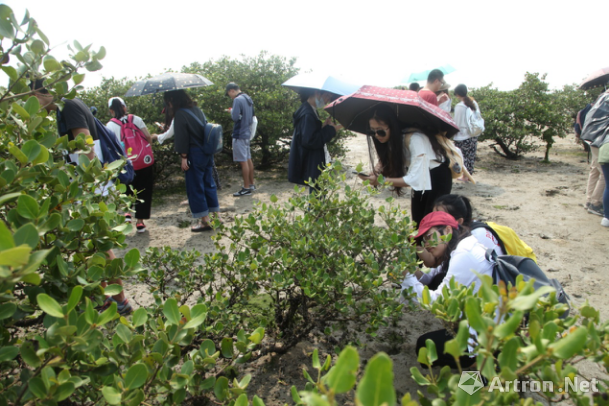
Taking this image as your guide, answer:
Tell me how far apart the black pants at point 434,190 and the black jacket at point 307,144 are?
3.74 ft

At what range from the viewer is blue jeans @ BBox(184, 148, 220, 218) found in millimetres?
4723

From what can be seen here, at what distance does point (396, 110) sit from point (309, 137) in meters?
1.12

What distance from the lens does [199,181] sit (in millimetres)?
4801

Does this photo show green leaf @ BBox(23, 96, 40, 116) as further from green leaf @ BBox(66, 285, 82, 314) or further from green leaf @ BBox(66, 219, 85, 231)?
green leaf @ BBox(66, 285, 82, 314)

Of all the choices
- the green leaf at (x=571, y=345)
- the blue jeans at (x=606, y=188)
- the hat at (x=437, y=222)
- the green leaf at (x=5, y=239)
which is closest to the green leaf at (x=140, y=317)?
the green leaf at (x=5, y=239)

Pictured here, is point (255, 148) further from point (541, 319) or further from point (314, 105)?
point (541, 319)

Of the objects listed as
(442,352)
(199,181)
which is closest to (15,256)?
(442,352)

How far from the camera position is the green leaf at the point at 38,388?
3.02 ft

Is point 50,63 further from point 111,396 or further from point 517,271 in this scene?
point 517,271

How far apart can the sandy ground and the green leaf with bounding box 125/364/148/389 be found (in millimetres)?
1291

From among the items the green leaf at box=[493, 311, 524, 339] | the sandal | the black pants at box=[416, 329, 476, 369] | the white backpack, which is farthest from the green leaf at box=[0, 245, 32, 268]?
the white backpack

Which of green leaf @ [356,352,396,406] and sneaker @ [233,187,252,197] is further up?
green leaf @ [356,352,396,406]

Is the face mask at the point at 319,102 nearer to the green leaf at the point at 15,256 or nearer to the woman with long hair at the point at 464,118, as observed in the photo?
the woman with long hair at the point at 464,118

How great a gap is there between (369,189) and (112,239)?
132cm
